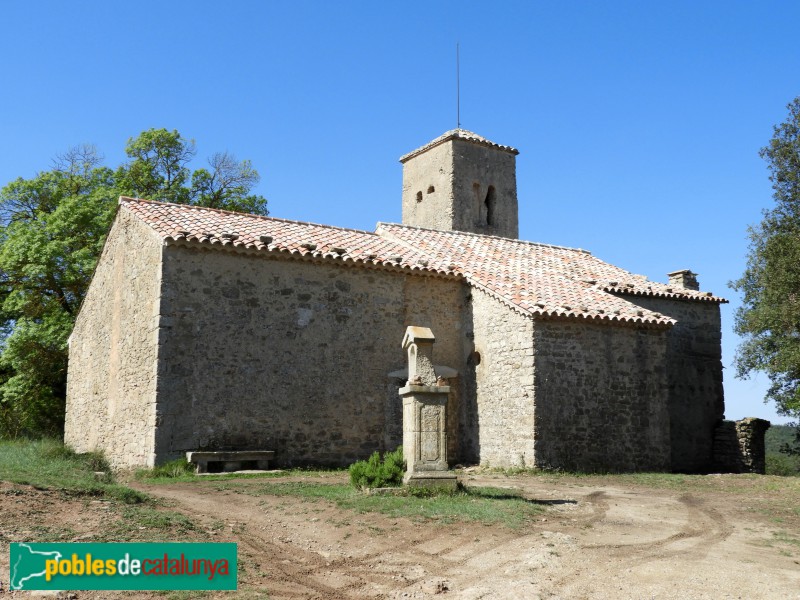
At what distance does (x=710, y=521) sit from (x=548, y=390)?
19.9 feet

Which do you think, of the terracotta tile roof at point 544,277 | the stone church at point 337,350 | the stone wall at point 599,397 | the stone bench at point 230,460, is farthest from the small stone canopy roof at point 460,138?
the stone bench at point 230,460

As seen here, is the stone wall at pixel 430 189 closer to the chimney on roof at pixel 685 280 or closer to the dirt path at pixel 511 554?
the chimney on roof at pixel 685 280

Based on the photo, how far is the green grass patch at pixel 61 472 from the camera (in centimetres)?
955

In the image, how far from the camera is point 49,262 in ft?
78.5

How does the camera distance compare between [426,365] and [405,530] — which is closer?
[405,530]

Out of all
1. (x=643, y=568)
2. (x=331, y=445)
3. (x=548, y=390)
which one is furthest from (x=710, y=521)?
(x=331, y=445)

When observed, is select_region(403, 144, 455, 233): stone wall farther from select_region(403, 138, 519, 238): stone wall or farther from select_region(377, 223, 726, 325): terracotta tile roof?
select_region(377, 223, 726, 325): terracotta tile roof

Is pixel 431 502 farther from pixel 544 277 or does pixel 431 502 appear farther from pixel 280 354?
pixel 544 277

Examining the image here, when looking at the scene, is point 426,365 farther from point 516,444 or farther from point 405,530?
point 516,444

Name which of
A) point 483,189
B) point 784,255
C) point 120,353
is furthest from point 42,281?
point 784,255

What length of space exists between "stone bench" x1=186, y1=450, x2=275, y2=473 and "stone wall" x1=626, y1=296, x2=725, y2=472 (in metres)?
11.0

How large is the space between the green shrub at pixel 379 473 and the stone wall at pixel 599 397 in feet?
17.5

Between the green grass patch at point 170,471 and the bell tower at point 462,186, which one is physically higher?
the bell tower at point 462,186

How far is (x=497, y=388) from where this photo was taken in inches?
663
